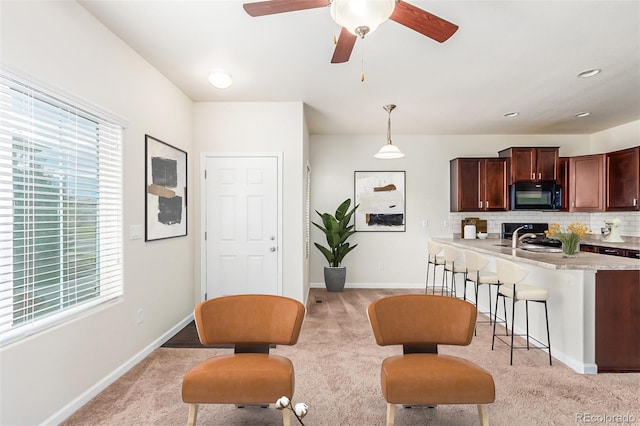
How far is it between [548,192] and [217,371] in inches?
232

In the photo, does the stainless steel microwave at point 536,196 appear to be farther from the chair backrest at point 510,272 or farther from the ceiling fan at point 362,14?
the ceiling fan at point 362,14

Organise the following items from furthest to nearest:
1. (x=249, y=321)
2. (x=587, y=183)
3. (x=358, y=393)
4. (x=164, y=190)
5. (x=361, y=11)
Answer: (x=587, y=183) → (x=164, y=190) → (x=358, y=393) → (x=249, y=321) → (x=361, y=11)

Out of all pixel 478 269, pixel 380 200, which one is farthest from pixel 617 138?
pixel 478 269

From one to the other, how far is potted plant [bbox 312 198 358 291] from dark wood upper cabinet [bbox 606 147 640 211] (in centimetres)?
386

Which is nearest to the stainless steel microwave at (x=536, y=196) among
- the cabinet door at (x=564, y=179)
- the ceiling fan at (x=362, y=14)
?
the cabinet door at (x=564, y=179)

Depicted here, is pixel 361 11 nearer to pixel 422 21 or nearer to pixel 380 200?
pixel 422 21

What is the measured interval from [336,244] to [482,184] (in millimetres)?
2592

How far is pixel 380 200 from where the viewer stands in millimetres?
6305

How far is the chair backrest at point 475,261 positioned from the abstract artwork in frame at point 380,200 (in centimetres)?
224

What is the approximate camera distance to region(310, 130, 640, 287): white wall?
6.27 m

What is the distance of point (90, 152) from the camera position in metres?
2.58

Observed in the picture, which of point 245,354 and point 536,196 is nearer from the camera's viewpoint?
point 245,354

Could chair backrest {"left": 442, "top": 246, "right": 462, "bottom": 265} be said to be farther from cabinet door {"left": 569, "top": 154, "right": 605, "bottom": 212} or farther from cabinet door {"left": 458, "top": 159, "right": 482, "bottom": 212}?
cabinet door {"left": 569, "top": 154, "right": 605, "bottom": 212}

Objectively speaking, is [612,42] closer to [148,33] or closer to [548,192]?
[548,192]
